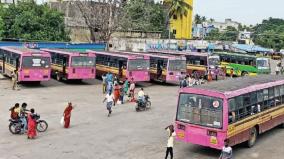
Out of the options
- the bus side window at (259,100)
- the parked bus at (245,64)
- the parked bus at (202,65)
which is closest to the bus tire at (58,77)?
the parked bus at (202,65)

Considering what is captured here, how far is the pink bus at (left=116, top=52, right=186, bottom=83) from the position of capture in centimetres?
3447

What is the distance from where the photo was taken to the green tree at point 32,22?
47875 mm

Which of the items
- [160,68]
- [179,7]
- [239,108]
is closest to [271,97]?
[239,108]

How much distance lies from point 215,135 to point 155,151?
240 centimetres

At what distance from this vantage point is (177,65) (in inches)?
1372

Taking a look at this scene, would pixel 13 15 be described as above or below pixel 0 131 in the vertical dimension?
above

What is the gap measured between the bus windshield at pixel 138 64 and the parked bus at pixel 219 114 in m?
15.9

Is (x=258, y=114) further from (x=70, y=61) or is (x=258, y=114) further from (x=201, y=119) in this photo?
(x=70, y=61)

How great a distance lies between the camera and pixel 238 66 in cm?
4400

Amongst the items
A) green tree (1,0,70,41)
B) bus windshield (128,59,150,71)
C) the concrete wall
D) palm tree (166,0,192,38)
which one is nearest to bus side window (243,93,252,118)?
bus windshield (128,59,150,71)

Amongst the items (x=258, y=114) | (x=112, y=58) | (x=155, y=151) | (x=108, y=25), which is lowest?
(x=155, y=151)

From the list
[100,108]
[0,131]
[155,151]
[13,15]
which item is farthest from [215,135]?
[13,15]

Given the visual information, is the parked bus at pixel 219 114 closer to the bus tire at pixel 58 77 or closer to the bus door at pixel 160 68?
the bus door at pixel 160 68

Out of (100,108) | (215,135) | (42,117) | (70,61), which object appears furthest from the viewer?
(70,61)
